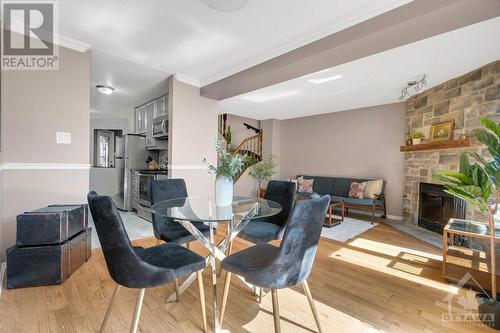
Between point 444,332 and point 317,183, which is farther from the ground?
point 317,183

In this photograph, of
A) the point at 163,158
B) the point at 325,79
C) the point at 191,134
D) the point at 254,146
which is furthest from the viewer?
the point at 254,146

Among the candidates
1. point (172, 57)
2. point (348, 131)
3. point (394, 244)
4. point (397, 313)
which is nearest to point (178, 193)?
point (172, 57)

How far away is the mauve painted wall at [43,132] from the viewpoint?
2221 mm

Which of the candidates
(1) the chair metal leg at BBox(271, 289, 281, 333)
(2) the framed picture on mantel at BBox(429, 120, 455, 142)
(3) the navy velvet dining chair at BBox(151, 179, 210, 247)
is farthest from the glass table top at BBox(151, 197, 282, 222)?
(2) the framed picture on mantel at BBox(429, 120, 455, 142)

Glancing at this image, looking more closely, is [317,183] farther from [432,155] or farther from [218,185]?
[218,185]

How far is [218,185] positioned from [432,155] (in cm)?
388

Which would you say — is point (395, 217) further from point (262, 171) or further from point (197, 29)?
point (197, 29)

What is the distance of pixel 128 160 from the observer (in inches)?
182

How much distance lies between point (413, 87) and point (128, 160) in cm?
543

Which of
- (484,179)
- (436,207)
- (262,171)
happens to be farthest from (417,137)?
(262,171)

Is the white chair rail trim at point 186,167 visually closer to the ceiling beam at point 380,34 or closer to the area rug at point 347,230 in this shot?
the ceiling beam at point 380,34

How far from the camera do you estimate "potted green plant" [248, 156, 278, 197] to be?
6.25m

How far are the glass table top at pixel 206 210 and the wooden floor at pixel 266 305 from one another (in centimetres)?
70

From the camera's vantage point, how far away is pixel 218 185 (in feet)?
6.28
